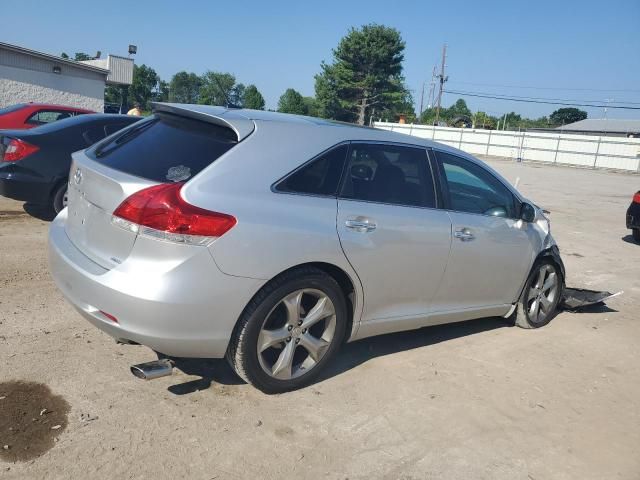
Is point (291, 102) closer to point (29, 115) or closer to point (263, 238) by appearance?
point (29, 115)

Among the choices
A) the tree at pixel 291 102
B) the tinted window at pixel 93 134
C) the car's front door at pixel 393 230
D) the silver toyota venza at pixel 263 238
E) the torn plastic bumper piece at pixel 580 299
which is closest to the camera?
the silver toyota venza at pixel 263 238

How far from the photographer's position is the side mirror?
484 cm

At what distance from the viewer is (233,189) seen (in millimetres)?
3082

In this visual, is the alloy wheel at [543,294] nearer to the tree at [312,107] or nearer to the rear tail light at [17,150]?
the rear tail light at [17,150]

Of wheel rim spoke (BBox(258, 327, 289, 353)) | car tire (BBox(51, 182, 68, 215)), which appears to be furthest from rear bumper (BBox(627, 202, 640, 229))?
car tire (BBox(51, 182, 68, 215))

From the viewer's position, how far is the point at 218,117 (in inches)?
133

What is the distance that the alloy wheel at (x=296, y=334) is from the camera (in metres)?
3.33

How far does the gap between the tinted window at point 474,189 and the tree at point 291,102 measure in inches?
2750

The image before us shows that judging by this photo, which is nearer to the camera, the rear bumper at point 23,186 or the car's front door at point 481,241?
the car's front door at point 481,241

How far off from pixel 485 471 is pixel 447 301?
5.10ft

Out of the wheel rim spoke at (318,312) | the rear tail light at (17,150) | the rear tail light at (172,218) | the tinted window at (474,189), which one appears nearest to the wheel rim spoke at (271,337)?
the wheel rim spoke at (318,312)

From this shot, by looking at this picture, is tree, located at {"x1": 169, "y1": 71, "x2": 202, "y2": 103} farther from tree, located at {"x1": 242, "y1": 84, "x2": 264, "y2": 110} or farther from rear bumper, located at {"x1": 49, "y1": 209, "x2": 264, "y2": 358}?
rear bumper, located at {"x1": 49, "y1": 209, "x2": 264, "y2": 358}

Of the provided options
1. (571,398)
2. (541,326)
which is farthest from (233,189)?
(541,326)

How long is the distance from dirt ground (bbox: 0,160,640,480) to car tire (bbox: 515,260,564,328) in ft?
0.75
